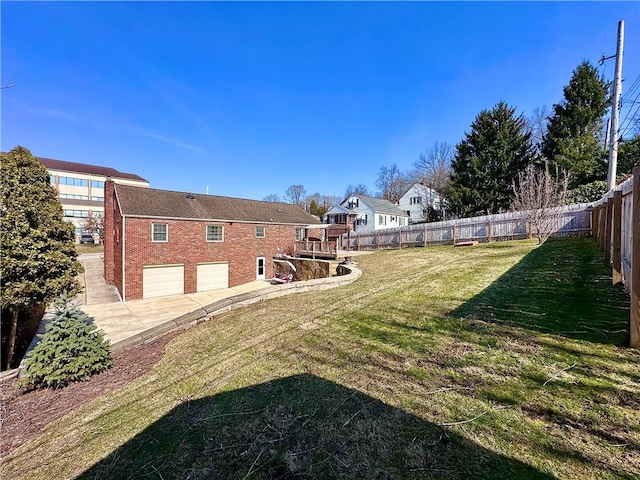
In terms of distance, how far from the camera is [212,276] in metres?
18.7

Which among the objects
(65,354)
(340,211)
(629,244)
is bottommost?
(65,354)

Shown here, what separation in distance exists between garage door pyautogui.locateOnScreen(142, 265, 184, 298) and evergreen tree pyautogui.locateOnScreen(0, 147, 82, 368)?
799 cm

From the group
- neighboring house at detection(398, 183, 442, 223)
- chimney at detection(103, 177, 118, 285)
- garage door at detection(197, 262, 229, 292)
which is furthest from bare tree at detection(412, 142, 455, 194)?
chimney at detection(103, 177, 118, 285)

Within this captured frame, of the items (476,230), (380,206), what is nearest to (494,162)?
(476,230)

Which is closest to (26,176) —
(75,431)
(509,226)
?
(75,431)

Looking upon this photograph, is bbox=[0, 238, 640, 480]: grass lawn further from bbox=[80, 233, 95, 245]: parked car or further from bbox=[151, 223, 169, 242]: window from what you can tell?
bbox=[80, 233, 95, 245]: parked car

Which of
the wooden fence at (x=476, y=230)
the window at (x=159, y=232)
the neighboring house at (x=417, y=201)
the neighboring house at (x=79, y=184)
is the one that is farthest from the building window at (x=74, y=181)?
the neighboring house at (x=417, y=201)

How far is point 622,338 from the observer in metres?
3.08

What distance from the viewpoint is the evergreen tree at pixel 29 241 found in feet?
23.5

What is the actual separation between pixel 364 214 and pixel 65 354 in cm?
3440

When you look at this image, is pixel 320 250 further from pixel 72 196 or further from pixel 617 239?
pixel 72 196

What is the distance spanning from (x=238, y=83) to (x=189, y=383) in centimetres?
1749

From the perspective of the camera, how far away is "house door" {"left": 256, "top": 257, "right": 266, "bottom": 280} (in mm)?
21047

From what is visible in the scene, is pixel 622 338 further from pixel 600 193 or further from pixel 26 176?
pixel 600 193
